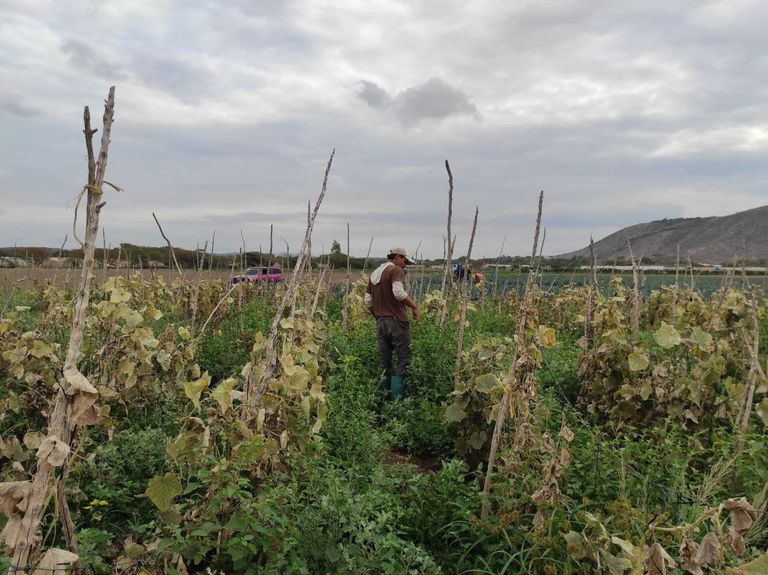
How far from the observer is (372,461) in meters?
4.20

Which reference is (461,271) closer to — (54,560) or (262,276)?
(262,276)

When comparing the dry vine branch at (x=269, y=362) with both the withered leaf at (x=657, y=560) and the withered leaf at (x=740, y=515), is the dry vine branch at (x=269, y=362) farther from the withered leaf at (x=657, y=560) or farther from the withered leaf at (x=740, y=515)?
the withered leaf at (x=740, y=515)

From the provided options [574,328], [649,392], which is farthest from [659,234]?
[649,392]

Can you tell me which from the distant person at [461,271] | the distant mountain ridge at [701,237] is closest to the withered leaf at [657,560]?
the distant person at [461,271]

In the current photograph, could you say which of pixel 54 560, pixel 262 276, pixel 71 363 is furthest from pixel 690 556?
pixel 262 276

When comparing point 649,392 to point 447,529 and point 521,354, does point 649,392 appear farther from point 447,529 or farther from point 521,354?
point 447,529

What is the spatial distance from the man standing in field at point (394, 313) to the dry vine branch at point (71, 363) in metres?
4.92

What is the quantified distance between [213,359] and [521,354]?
4.91 meters

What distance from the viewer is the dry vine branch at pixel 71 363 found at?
1.90m

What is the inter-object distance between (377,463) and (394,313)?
2.94 m

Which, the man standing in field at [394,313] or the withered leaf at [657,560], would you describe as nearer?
the withered leaf at [657,560]

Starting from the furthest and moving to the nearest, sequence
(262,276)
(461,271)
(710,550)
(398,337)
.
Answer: (262,276) → (461,271) → (398,337) → (710,550)

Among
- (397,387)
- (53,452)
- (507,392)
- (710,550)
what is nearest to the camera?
(53,452)

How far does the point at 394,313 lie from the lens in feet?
23.0
